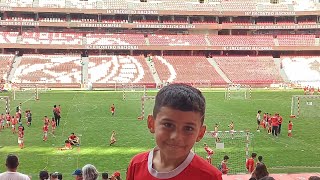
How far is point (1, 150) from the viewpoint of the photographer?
22.0 meters

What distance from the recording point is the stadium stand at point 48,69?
61812mm

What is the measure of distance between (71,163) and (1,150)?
5488 mm

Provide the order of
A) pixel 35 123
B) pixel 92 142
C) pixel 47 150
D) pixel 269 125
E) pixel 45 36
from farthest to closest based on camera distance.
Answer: pixel 45 36
pixel 35 123
pixel 269 125
pixel 92 142
pixel 47 150

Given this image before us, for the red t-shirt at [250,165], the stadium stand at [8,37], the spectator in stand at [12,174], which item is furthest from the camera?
the stadium stand at [8,37]

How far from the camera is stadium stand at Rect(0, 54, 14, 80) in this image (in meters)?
61.5

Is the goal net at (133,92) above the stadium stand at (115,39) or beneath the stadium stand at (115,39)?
beneath

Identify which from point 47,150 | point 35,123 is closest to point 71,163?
point 47,150

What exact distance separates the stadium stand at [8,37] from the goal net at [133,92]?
23.6 metres

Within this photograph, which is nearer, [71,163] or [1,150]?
[71,163]

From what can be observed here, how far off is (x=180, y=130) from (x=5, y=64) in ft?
218

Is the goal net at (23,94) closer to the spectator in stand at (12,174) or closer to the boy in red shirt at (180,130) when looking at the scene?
the spectator in stand at (12,174)

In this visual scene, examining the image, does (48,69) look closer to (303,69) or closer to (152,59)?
(152,59)

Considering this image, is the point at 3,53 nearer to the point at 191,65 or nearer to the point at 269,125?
the point at 191,65

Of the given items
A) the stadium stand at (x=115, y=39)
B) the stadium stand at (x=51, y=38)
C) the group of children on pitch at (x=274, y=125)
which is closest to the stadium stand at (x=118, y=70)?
the stadium stand at (x=115, y=39)
